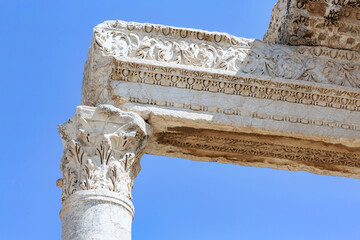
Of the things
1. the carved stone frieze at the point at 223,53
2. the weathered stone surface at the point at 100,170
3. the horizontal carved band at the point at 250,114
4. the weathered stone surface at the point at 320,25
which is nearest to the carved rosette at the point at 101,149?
the weathered stone surface at the point at 100,170

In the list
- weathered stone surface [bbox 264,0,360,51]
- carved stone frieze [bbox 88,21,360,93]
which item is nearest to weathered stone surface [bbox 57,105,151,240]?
carved stone frieze [bbox 88,21,360,93]

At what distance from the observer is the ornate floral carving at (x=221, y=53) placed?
10.3 metres

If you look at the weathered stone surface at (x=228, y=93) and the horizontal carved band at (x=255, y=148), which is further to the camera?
the horizontal carved band at (x=255, y=148)

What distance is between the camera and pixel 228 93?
10141mm

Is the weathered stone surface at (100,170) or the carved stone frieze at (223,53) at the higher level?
the carved stone frieze at (223,53)

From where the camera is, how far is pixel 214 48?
10.5m

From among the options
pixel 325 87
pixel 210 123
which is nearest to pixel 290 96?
pixel 325 87

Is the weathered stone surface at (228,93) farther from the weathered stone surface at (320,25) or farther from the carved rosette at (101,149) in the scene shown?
the carved rosette at (101,149)

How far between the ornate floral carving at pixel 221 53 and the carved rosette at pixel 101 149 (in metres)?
0.97

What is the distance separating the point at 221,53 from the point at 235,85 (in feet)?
1.72

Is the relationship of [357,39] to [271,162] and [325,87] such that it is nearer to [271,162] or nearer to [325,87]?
→ [325,87]

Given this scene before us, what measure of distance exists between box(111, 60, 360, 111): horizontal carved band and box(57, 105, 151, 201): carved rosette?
651 millimetres

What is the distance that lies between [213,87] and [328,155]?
5.77ft

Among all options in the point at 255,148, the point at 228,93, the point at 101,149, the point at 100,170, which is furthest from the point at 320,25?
the point at 100,170
